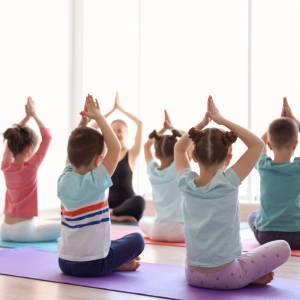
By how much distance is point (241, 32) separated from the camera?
4996 millimetres

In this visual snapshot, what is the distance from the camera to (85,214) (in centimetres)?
240

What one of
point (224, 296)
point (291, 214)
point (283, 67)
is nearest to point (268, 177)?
point (291, 214)

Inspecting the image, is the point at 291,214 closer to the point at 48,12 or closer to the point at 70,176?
the point at 70,176

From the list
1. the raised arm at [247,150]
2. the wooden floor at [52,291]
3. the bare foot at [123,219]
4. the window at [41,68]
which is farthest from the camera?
the window at [41,68]

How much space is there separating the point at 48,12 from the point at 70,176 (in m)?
3.52

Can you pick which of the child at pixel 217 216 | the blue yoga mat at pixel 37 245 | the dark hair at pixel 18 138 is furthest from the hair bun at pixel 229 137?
the dark hair at pixel 18 138

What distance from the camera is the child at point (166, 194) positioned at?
11.4 ft

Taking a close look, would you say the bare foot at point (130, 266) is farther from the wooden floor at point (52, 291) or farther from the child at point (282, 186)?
the child at point (282, 186)

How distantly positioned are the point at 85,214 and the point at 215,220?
1.82 ft

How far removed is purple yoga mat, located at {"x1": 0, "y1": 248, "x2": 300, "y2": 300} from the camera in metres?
2.12

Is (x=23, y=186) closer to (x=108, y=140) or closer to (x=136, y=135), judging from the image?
(x=136, y=135)

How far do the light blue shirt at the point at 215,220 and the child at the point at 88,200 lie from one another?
39 centimetres

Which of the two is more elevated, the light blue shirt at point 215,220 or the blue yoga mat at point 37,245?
the light blue shirt at point 215,220

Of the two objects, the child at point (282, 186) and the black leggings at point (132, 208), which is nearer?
the child at point (282, 186)
